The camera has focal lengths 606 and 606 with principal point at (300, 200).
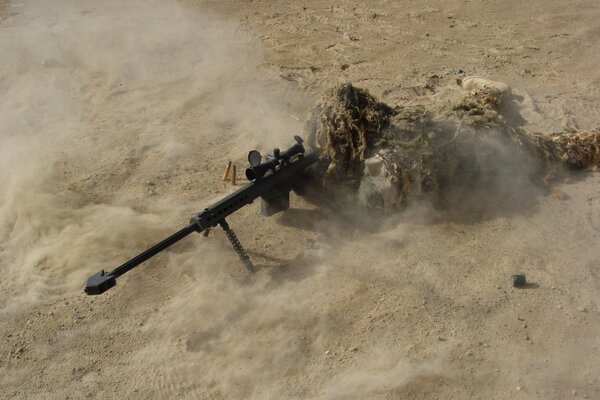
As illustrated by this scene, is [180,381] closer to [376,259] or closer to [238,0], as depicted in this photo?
[376,259]

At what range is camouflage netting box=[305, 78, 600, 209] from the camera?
19.2 feet

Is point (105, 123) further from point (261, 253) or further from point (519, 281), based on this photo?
point (519, 281)

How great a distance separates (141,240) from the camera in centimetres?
584

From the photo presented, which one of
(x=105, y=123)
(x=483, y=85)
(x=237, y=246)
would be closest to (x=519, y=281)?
(x=237, y=246)

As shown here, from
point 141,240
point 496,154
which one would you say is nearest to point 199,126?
point 141,240

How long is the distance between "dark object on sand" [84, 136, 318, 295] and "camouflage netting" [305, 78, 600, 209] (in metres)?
0.29

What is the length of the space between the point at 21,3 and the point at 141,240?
785 cm

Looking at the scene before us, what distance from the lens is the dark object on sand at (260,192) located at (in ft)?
16.6

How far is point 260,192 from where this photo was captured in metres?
5.64

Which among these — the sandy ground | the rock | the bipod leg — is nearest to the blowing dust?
the sandy ground

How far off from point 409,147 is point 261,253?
1763 millimetres

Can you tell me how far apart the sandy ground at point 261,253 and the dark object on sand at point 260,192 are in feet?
0.99

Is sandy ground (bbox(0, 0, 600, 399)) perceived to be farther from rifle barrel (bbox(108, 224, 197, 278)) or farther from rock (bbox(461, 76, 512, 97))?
rifle barrel (bbox(108, 224, 197, 278))

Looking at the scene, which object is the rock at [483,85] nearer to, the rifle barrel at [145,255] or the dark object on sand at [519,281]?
the dark object on sand at [519,281]
